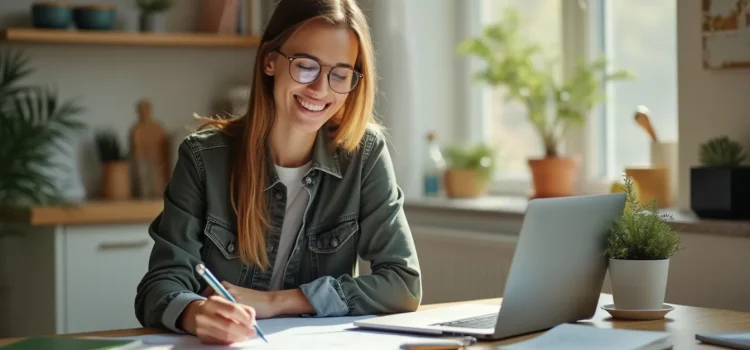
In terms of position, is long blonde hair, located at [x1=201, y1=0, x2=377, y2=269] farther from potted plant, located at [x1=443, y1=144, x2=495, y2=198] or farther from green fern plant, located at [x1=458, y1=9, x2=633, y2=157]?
potted plant, located at [x1=443, y1=144, x2=495, y2=198]

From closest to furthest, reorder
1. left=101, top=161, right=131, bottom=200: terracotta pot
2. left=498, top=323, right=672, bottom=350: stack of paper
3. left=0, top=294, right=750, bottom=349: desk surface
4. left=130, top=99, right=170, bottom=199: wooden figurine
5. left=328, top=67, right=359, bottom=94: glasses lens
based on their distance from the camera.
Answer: left=498, top=323, right=672, bottom=350: stack of paper
left=0, top=294, right=750, bottom=349: desk surface
left=328, top=67, right=359, bottom=94: glasses lens
left=101, top=161, right=131, bottom=200: terracotta pot
left=130, top=99, right=170, bottom=199: wooden figurine

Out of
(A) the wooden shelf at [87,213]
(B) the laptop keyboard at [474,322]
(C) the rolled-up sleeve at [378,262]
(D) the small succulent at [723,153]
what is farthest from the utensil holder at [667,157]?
(A) the wooden shelf at [87,213]

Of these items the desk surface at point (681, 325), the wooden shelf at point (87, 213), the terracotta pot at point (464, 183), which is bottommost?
the desk surface at point (681, 325)

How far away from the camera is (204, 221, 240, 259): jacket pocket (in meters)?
2.11

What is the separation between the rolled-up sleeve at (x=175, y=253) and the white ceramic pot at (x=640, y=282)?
74cm

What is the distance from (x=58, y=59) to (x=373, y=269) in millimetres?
2586

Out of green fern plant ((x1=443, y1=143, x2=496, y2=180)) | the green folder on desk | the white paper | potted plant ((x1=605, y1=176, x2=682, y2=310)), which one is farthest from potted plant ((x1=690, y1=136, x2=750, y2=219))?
the green folder on desk

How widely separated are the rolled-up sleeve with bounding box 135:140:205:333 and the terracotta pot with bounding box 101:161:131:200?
2168 mm

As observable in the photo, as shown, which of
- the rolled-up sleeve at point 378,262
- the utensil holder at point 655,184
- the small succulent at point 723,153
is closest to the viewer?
the rolled-up sleeve at point 378,262

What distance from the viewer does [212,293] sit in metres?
2.04

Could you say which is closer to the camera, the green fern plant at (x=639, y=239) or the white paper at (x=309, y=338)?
the white paper at (x=309, y=338)

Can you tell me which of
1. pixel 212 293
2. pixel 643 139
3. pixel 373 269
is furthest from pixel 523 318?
pixel 643 139

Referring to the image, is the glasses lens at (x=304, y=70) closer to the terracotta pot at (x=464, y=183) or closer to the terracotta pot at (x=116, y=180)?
the terracotta pot at (x=464, y=183)

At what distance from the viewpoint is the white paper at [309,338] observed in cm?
164
